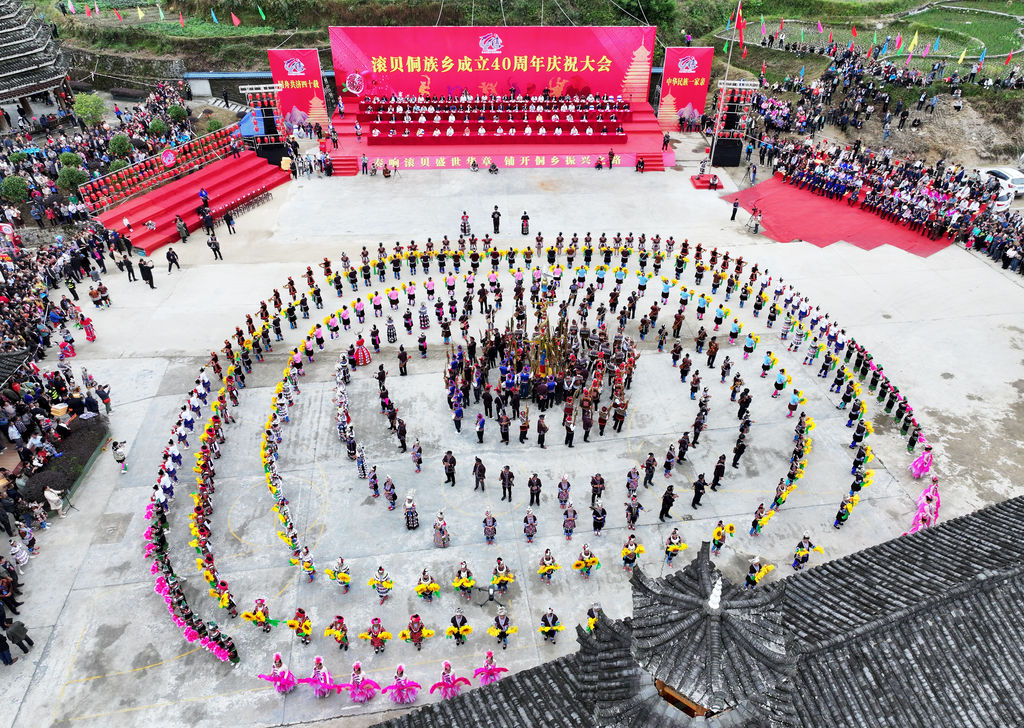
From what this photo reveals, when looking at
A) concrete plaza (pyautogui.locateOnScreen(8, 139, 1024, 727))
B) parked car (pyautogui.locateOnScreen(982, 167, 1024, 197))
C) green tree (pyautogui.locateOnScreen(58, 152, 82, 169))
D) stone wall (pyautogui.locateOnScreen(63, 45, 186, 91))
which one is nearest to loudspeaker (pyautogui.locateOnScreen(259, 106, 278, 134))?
green tree (pyautogui.locateOnScreen(58, 152, 82, 169))

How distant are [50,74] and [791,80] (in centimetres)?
5024

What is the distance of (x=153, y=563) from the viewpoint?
19141 millimetres

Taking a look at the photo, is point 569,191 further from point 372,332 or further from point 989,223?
point 989,223

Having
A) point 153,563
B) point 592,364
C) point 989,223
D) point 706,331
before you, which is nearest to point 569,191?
point 706,331

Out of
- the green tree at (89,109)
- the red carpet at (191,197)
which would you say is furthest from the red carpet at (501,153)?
the green tree at (89,109)

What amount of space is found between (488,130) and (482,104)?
102 inches

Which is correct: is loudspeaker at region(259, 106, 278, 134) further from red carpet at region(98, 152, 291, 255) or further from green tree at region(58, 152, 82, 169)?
green tree at region(58, 152, 82, 169)

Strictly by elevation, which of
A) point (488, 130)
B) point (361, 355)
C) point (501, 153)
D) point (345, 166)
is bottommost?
point (361, 355)

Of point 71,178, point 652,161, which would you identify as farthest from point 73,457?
point 652,161

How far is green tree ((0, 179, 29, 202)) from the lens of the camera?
3378 cm

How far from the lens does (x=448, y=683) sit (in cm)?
1535

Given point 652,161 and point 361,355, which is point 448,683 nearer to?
point 361,355

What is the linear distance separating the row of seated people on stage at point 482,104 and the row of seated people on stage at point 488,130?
1.42 m

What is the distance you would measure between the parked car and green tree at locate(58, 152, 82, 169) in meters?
50.5
